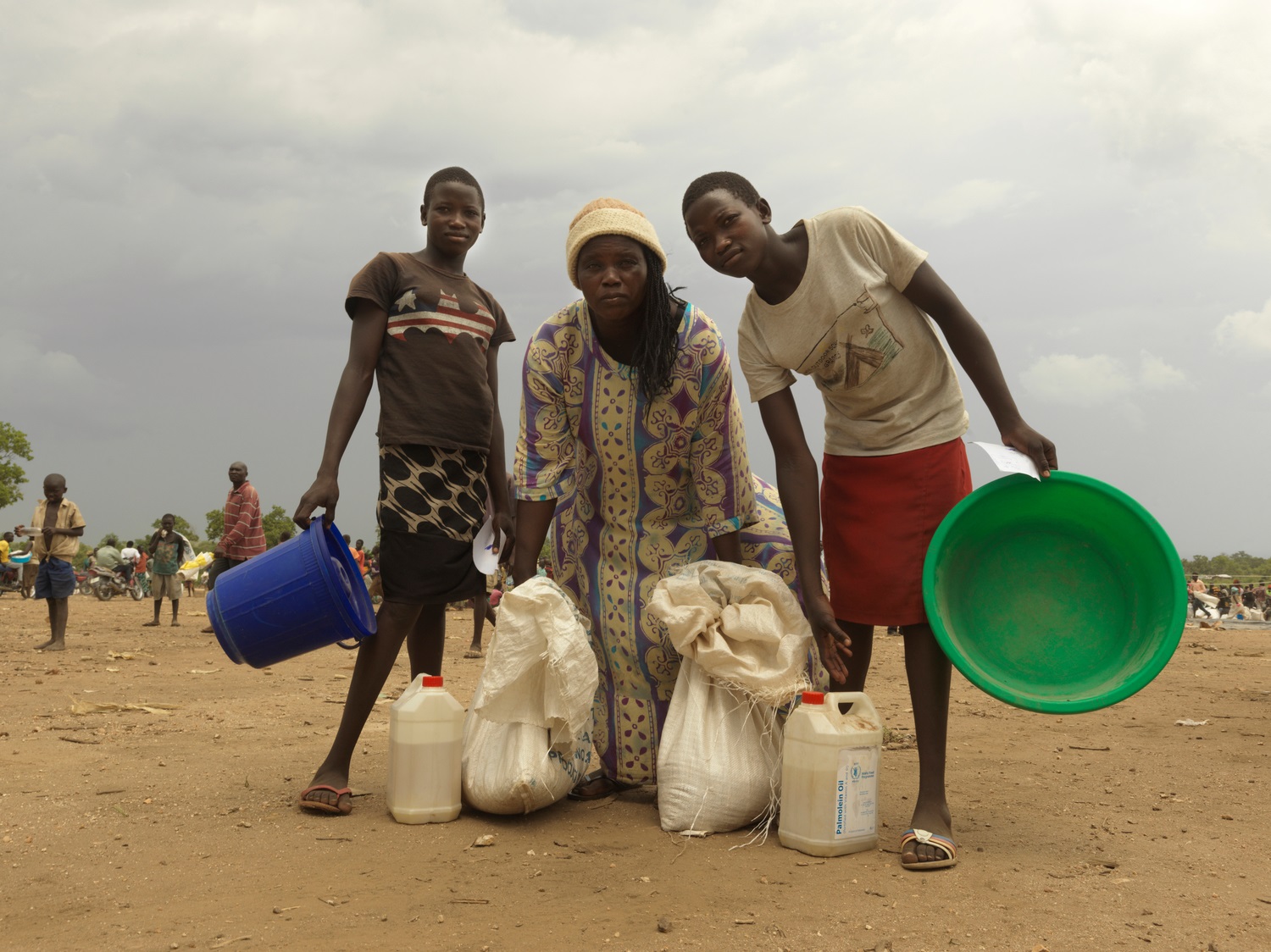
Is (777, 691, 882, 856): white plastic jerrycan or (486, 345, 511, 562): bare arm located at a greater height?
(486, 345, 511, 562): bare arm

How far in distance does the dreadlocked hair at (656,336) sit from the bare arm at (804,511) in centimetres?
33

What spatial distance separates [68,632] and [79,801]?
28.3ft

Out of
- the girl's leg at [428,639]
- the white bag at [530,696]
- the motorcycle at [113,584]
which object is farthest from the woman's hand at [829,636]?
the motorcycle at [113,584]

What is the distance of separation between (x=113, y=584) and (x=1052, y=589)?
21.6 m

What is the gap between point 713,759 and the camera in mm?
2861

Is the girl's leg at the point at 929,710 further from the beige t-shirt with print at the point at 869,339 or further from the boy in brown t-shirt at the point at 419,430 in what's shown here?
the boy in brown t-shirt at the point at 419,430

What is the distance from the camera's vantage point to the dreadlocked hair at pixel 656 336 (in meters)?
3.13

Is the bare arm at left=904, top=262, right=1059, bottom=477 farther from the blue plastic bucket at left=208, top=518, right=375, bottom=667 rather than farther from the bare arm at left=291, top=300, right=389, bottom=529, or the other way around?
the blue plastic bucket at left=208, top=518, right=375, bottom=667

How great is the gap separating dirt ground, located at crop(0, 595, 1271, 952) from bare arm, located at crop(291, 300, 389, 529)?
3.77ft

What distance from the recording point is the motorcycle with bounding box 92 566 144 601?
20094mm

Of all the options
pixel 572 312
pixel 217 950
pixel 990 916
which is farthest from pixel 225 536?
pixel 990 916

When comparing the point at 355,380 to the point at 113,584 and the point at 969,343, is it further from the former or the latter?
the point at 113,584

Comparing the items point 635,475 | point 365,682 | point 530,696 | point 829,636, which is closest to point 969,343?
point 829,636

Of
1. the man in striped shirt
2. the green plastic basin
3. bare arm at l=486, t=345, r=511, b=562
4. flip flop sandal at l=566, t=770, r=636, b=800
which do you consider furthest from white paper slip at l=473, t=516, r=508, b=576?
the man in striped shirt
